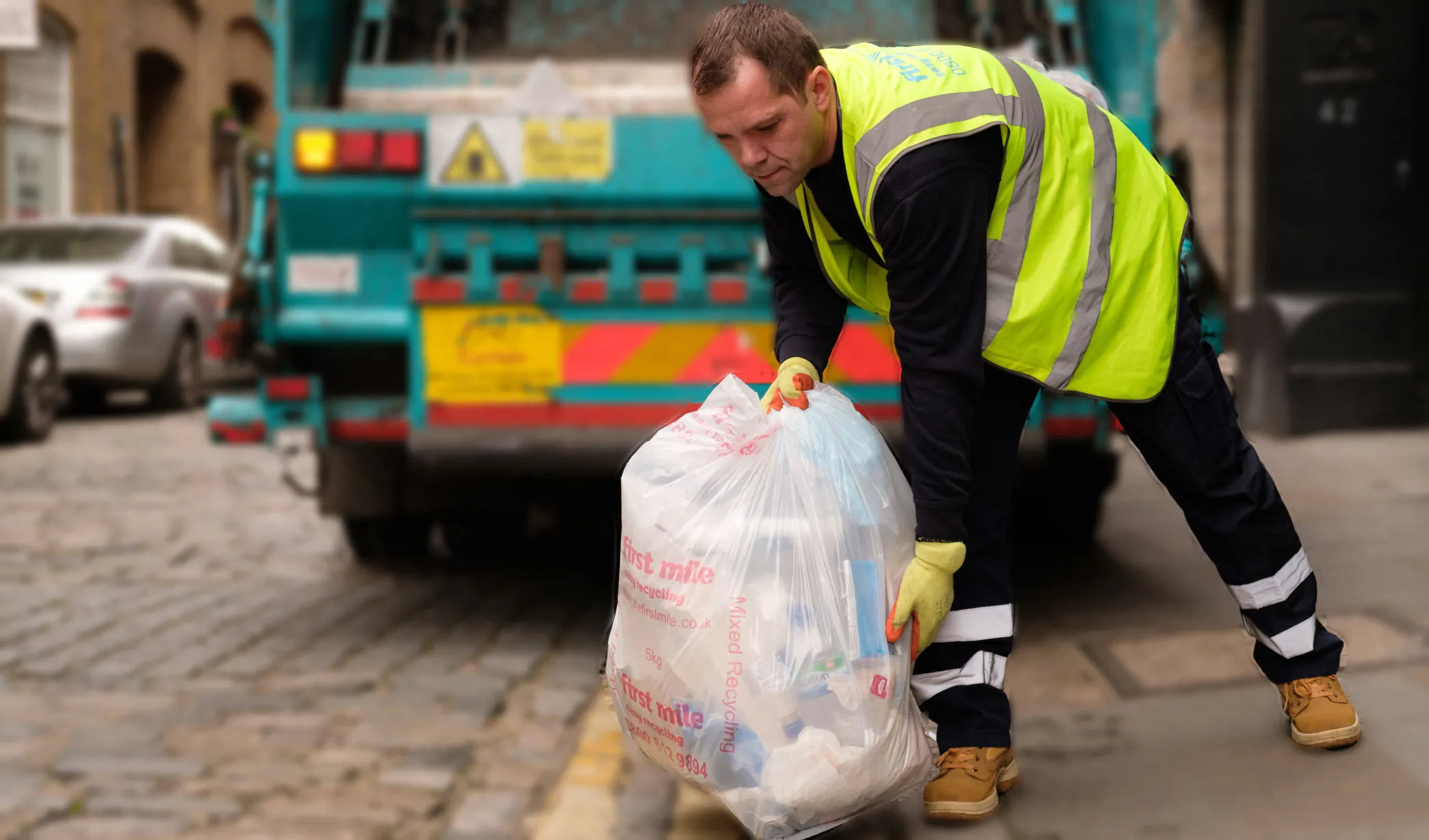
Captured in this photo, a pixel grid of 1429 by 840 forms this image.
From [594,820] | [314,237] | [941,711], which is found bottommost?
[594,820]

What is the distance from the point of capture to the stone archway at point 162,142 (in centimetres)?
2170

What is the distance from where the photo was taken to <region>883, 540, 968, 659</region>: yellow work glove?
241 centimetres

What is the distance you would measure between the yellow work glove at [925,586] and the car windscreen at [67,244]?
959cm

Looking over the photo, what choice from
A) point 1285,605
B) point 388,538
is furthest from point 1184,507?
point 388,538

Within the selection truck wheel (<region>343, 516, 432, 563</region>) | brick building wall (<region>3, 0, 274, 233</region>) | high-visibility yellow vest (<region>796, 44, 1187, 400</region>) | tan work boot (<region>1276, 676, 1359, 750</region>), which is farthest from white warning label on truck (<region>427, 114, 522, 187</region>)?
brick building wall (<region>3, 0, 274, 233</region>)

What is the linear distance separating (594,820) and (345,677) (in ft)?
4.34

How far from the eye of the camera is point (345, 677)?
414cm

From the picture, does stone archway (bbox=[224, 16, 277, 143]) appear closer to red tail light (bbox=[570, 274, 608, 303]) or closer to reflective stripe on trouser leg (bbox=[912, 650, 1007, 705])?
red tail light (bbox=[570, 274, 608, 303])

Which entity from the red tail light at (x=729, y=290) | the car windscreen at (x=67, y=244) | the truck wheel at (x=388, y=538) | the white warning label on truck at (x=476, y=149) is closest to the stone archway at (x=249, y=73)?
the car windscreen at (x=67, y=244)

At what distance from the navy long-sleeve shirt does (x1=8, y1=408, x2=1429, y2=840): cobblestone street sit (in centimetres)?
65

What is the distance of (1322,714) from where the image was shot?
2713mm

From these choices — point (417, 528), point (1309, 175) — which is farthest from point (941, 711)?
point (1309, 175)

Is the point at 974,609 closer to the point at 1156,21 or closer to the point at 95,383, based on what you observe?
the point at 1156,21

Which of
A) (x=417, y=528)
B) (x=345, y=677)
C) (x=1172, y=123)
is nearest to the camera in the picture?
(x=345, y=677)
